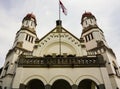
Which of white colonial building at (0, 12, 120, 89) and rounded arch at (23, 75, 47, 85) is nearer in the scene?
rounded arch at (23, 75, 47, 85)

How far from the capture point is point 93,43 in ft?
99.7

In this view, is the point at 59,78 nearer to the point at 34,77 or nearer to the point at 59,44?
the point at 34,77

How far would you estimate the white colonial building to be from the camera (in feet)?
57.0

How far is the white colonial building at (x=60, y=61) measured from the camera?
1736cm

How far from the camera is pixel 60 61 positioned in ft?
62.1

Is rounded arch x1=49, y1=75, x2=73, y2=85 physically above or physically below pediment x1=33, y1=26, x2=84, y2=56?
below

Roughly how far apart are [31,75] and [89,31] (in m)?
18.5

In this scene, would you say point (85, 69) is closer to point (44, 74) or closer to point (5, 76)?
point (44, 74)

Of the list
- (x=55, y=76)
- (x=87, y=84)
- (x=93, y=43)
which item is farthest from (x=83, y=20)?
(x=55, y=76)

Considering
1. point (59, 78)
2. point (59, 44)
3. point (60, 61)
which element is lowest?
point (59, 78)

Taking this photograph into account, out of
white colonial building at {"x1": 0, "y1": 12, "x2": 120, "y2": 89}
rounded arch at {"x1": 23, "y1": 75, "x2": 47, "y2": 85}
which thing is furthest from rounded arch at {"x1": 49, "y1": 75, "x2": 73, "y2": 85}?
rounded arch at {"x1": 23, "y1": 75, "x2": 47, "y2": 85}

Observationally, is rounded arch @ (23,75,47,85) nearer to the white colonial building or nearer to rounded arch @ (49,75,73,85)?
the white colonial building

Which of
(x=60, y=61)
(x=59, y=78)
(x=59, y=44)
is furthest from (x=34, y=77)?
(x=59, y=44)

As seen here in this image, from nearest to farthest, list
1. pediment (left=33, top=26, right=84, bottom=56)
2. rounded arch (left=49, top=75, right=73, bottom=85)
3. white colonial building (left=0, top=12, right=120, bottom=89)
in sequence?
rounded arch (left=49, top=75, right=73, bottom=85)
white colonial building (left=0, top=12, right=120, bottom=89)
pediment (left=33, top=26, right=84, bottom=56)
